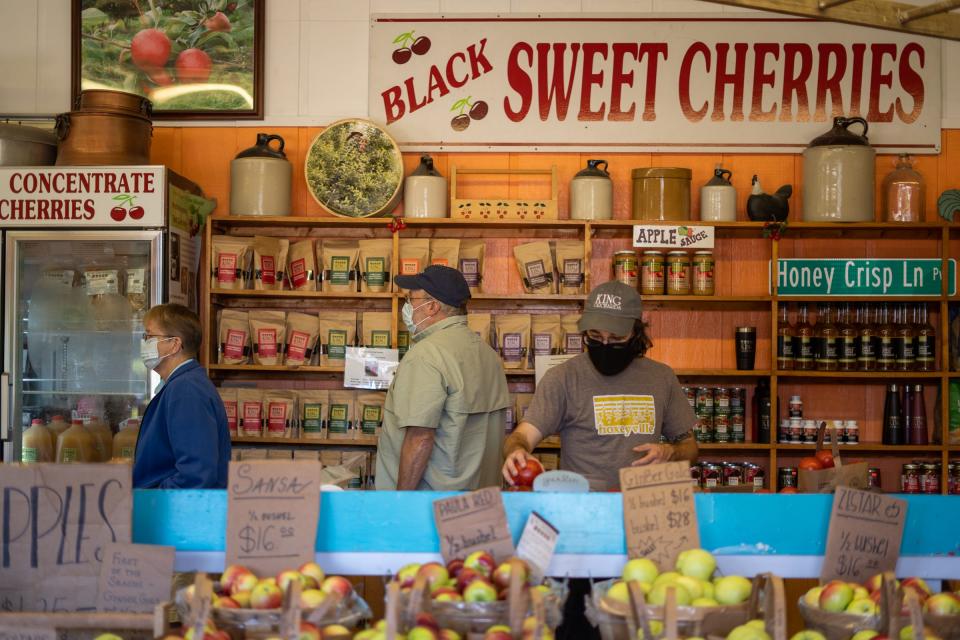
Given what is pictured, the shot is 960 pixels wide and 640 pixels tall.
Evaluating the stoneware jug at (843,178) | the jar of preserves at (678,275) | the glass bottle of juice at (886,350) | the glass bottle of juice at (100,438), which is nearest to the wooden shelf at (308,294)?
the glass bottle of juice at (100,438)

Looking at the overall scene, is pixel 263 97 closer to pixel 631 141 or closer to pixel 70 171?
pixel 70 171

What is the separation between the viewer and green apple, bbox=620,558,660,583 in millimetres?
2014

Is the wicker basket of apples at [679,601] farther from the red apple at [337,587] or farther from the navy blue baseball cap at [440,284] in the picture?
the navy blue baseball cap at [440,284]

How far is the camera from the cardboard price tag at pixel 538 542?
2090 mm

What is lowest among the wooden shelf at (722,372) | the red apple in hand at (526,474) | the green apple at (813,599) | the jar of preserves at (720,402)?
the green apple at (813,599)

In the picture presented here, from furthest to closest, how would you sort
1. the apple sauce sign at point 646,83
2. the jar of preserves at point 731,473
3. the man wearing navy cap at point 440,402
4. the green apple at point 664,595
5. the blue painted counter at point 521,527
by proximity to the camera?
the apple sauce sign at point 646,83 < the jar of preserves at point 731,473 < the man wearing navy cap at point 440,402 < the blue painted counter at point 521,527 < the green apple at point 664,595

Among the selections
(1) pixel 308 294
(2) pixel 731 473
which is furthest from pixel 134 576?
(2) pixel 731 473

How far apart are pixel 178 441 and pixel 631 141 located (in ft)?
10.2

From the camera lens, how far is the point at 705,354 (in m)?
5.29

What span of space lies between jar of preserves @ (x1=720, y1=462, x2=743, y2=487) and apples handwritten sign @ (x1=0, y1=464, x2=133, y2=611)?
3.36 metres

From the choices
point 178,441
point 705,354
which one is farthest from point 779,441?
point 178,441

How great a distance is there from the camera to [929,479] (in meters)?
4.97

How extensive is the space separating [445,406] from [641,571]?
1.46m

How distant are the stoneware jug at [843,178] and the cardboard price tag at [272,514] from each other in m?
3.54
